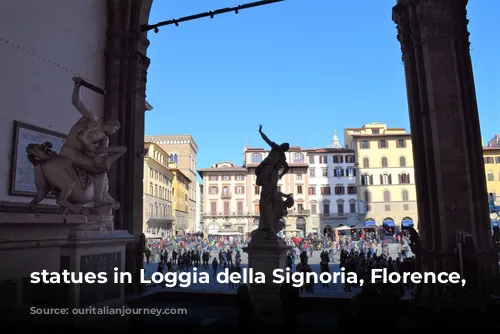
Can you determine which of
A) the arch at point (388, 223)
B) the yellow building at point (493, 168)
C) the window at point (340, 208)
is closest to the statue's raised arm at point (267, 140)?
the arch at point (388, 223)

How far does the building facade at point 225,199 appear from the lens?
68.9 m

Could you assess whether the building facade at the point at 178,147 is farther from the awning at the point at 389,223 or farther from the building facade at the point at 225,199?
the awning at the point at 389,223

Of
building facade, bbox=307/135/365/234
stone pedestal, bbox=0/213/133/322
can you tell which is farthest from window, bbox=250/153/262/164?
stone pedestal, bbox=0/213/133/322

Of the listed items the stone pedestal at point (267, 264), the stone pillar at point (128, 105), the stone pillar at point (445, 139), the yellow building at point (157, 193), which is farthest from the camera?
the yellow building at point (157, 193)

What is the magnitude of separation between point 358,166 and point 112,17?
5769 centimetres

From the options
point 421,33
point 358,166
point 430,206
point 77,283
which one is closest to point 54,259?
point 77,283

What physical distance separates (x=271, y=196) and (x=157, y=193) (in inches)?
2050

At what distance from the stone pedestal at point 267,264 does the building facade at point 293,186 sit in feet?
190

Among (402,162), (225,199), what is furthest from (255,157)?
(402,162)

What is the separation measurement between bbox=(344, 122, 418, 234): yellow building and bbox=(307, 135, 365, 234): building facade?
1.69 meters

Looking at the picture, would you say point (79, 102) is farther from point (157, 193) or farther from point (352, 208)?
point (352, 208)

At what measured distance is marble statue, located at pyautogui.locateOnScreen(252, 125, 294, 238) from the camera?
799 centimetres

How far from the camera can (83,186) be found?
5508mm

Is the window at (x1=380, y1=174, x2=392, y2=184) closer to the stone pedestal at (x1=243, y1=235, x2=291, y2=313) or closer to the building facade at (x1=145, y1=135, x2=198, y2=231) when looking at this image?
the building facade at (x1=145, y1=135, x2=198, y2=231)
